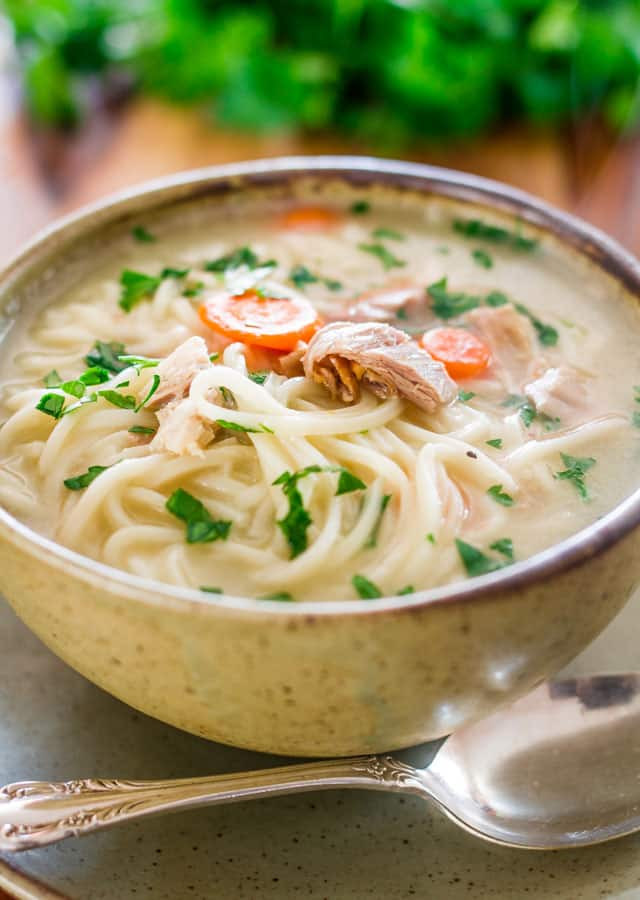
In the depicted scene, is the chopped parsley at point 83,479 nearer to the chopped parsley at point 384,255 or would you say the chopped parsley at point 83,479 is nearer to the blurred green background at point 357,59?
the chopped parsley at point 384,255

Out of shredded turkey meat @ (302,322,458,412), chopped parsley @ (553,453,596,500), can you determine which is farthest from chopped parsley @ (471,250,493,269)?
chopped parsley @ (553,453,596,500)

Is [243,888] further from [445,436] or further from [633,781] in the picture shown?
[445,436]

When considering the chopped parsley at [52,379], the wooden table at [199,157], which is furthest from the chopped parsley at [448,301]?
the wooden table at [199,157]

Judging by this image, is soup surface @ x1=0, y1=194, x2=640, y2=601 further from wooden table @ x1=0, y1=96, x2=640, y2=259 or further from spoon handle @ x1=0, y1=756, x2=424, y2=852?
wooden table @ x1=0, y1=96, x2=640, y2=259

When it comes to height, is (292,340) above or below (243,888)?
above

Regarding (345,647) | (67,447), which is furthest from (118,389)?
(345,647)

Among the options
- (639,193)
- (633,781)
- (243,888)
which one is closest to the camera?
(243,888)
